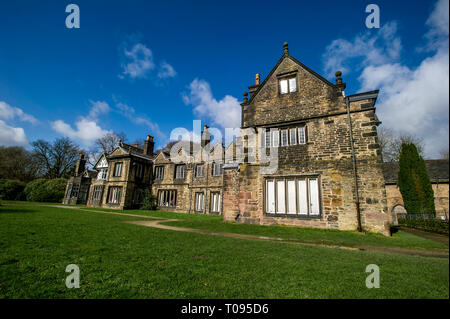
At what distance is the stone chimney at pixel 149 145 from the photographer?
33.5m

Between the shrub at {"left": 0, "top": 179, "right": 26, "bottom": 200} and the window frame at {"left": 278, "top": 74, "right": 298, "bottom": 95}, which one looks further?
the shrub at {"left": 0, "top": 179, "right": 26, "bottom": 200}

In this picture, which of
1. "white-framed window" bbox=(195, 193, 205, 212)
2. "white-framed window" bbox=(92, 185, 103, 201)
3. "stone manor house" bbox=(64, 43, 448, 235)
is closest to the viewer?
"stone manor house" bbox=(64, 43, 448, 235)

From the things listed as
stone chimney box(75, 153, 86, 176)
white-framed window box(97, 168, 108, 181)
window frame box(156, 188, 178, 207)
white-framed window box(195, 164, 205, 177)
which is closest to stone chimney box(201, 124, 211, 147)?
white-framed window box(195, 164, 205, 177)

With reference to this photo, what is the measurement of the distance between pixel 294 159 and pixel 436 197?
21.5m

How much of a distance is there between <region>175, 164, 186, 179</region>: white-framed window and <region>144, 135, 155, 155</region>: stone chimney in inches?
305

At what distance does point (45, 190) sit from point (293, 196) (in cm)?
4407

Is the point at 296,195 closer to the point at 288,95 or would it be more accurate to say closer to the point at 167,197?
the point at 288,95

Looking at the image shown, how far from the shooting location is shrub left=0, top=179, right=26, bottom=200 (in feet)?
113

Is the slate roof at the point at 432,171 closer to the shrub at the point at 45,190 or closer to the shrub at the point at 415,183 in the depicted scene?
the shrub at the point at 415,183

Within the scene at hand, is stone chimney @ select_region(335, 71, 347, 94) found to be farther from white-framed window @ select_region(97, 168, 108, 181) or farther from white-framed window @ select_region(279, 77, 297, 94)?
white-framed window @ select_region(97, 168, 108, 181)

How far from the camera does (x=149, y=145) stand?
34.0 meters

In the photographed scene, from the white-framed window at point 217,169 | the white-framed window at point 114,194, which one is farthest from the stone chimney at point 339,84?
the white-framed window at point 114,194
